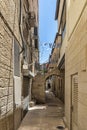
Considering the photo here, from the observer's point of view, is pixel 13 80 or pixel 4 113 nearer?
pixel 4 113

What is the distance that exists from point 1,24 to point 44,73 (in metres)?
14.9

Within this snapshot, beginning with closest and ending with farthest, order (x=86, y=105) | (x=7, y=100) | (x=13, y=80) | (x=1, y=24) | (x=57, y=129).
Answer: (x=86, y=105) < (x=1, y=24) < (x=7, y=100) < (x=13, y=80) < (x=57, y=129)

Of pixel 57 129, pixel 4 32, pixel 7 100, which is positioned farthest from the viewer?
pixel 57 129

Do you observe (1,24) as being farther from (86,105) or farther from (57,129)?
(57,129)

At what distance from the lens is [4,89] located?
5895 millimetres

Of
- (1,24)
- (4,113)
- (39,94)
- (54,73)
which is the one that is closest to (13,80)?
(4,113)

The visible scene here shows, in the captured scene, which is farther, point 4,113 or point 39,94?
point 39,94

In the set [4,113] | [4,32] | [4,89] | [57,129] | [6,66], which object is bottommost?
[57,129]

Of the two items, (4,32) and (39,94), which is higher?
(4,32)

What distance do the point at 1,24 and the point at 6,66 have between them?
1232mm

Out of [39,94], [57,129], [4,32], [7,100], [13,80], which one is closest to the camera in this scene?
[4,32]

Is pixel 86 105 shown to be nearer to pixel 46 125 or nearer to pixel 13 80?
pixel 13 80

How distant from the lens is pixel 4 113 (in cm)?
589

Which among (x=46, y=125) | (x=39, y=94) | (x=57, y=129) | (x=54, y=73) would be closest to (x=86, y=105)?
(x=57, y=129)
